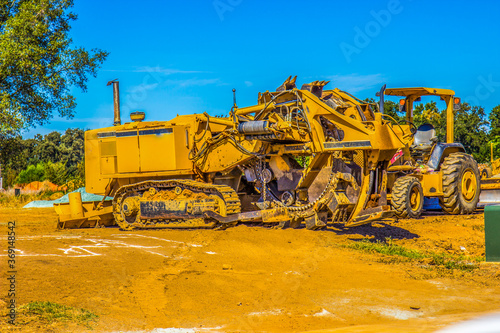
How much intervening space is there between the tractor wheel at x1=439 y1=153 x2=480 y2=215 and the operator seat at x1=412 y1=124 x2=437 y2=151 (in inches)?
29.4

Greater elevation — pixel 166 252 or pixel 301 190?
pixel 301 190

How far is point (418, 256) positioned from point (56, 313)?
246 inches

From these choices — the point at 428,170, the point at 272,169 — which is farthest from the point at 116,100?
the point at 428,170

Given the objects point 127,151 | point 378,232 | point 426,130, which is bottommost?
point 378,232

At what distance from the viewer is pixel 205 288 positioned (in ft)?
24.7

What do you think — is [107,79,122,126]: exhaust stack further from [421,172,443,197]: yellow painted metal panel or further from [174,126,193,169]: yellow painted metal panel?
[421,172,443,197]: yellow painted metal panel

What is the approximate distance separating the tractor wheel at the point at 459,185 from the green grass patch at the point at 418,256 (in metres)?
5.10

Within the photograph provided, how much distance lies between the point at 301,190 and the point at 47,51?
17.6 meters

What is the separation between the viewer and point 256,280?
26.4ft

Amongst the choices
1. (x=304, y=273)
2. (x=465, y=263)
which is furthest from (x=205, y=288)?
(x=465, y=263)

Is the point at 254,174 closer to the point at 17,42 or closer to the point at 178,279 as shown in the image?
the point at 178,279

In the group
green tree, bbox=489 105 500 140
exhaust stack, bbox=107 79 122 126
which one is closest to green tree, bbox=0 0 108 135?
exhaust stack, bbox=107 79 122 126

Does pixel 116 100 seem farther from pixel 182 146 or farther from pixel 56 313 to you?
pixel 56 313

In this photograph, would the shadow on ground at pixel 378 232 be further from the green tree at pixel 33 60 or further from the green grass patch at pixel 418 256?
the green tree at pixel 33 60
